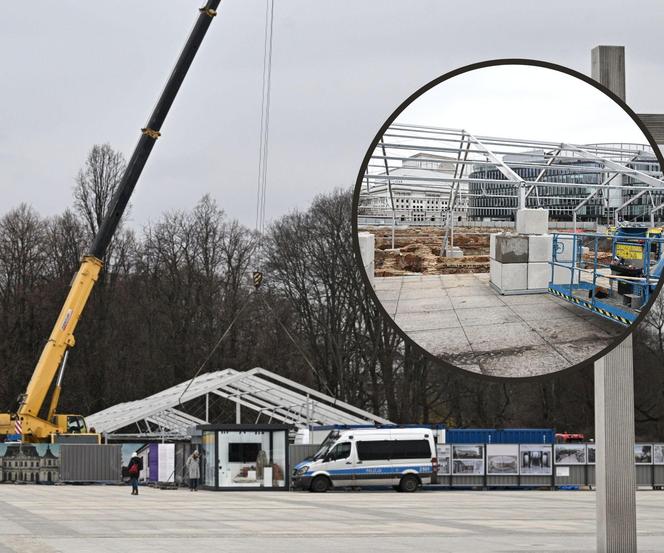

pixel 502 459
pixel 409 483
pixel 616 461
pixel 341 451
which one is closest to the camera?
pixel 616 461

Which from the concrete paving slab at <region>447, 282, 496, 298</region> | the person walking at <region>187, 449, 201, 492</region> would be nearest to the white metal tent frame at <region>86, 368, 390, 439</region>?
the person walking at <region>187, 449, 201, 492</region>

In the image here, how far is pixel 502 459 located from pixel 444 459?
232 centimetres

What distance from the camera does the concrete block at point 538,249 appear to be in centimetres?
534

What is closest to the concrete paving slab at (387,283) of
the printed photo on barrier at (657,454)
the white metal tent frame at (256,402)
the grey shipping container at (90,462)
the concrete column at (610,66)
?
the concrete column at (610,66)

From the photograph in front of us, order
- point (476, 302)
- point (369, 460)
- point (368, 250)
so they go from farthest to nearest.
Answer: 1. point (369, 460)
2. point (368, 250)
3. point (476, 302)

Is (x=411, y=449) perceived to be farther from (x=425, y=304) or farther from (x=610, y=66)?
(x=425, y=304)

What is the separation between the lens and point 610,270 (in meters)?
5.56

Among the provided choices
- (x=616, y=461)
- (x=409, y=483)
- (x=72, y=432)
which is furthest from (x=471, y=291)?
(x=72, y=432)

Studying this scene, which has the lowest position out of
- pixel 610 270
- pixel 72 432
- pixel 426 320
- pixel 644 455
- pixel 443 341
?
pixel 644 455

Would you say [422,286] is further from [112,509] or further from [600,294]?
[112,509]

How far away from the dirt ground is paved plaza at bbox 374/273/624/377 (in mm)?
43

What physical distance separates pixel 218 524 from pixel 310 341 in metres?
43.4

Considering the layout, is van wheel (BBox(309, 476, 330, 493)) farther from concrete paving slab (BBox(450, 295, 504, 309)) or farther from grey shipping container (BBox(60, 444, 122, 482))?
concrete paving slab (BBox(450, 295, 504, 309))

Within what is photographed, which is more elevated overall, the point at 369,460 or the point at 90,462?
the point at 369,460
